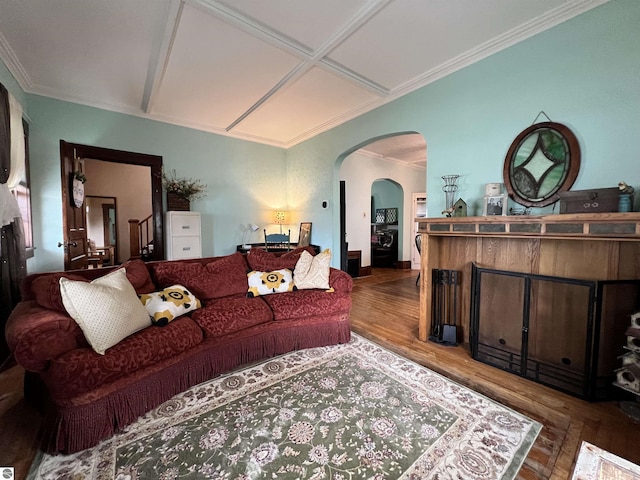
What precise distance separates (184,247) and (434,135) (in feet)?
12.9

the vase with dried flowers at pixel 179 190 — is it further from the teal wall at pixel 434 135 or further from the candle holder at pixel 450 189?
the candle holder at pixel 450 189

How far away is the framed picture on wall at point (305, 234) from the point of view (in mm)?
4863

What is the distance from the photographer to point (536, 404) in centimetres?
170

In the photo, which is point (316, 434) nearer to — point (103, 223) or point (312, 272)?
point (312, 272)

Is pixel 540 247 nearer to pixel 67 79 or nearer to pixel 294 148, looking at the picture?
pixel 294 148

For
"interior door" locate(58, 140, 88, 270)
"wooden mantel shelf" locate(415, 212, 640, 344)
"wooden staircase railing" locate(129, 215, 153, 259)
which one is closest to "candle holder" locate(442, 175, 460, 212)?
"wooden mantel shelf" locate(415, 212, 640, 344)

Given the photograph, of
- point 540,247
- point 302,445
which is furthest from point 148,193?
point 540,247

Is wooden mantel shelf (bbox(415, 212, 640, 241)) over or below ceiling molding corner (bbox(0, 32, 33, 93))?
below

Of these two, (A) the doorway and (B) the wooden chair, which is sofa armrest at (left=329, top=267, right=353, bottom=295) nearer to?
(B) the wooden chair

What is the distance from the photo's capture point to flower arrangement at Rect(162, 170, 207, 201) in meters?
4.08

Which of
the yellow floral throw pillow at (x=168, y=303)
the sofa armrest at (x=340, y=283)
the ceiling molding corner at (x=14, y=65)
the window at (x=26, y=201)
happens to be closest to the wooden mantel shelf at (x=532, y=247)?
the sofa armrest at (x=340, y=283)

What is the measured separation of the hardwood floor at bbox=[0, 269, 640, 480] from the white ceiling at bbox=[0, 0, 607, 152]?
9.30ft

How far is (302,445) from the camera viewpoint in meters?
1.39

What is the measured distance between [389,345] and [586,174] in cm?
212
